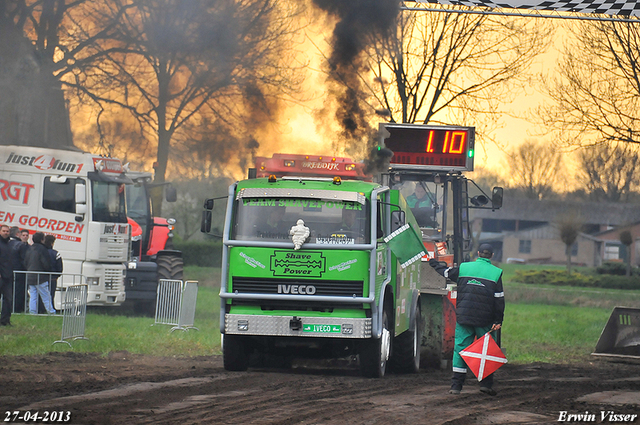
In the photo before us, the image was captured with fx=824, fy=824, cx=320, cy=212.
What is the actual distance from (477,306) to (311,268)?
2098 millimetres

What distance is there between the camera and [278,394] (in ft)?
29.6

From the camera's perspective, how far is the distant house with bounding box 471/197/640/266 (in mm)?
80938

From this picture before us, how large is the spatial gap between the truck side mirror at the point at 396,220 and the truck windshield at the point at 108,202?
9013 mm

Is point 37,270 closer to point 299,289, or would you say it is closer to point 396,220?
point 299,289

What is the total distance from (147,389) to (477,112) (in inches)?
724

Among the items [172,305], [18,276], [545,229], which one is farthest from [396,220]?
[545,229]

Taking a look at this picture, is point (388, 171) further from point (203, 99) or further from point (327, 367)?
point (203, 99)

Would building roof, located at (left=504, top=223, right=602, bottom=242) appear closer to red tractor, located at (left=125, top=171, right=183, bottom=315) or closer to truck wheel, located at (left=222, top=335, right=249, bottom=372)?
red tractor, located at (left=125, top=171, right=183, bottom=315)

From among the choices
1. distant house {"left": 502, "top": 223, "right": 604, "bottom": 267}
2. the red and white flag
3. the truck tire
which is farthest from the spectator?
distant house {"left": 502, "top": 223, "right": 604, "bottom": 267}

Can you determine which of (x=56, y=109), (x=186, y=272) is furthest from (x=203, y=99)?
(x=186, y=272)

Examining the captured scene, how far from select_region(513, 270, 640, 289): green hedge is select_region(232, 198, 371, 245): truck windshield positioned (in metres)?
36.4

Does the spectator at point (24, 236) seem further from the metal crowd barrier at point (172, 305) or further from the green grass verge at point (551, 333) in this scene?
the green grass verge at point (551, 333)

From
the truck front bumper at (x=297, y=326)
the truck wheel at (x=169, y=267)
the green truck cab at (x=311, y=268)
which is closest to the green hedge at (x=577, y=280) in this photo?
the truck wheel at (x=169, y=267)

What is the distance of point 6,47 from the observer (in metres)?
17.6
